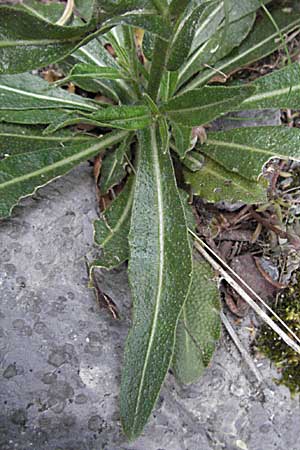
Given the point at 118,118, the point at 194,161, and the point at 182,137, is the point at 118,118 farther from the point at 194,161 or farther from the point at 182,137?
the point at 194,161

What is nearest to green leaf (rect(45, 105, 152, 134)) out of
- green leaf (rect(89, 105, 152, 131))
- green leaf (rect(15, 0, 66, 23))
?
green leaf (rect(89, 105, 152, 131))

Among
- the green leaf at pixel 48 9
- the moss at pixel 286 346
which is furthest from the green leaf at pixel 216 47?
the moss at pixel 286 346

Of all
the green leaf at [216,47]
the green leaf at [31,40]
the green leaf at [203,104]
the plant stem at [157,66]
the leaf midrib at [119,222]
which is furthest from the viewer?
the green leaf at [216,47]

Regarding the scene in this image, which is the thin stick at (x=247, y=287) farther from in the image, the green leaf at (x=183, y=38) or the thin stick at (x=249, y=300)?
the green leaf at (x=183, y=38)

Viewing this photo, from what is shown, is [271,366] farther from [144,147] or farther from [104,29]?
[104,29]

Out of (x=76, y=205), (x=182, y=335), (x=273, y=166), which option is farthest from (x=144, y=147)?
(x=182, y=335)

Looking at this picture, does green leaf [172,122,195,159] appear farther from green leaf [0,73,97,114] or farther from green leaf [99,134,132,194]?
green leaf [0,73,97,114]
